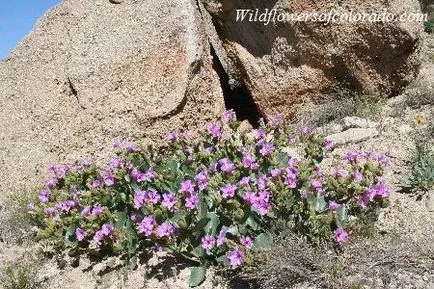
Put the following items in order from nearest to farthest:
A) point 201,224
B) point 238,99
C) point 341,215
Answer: point 201,224 → point 341,215 → point 238,99

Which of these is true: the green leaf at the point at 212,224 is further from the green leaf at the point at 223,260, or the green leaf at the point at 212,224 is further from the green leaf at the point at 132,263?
the green leaf at the point at 132,263

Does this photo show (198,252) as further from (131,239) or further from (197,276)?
(131,239)

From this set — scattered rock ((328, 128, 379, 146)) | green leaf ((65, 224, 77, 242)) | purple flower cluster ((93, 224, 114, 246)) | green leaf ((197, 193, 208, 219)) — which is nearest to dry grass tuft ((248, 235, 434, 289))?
green leaf ((197, 193, 208, 219))

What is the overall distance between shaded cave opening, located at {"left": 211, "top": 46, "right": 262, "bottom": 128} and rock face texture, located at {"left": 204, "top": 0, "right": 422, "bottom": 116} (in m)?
0.39

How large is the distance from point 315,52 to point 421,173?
255cm

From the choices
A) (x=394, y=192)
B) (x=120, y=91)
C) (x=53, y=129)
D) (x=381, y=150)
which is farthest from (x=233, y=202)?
(x=53, y=129)

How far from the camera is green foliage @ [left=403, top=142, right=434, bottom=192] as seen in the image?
4371mm

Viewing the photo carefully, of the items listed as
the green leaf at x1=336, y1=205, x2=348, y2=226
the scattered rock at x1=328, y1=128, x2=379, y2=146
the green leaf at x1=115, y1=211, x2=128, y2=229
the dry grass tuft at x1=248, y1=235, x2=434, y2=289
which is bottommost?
the dry grass tuft at x1=248, y1=235, x2=434, y2=289

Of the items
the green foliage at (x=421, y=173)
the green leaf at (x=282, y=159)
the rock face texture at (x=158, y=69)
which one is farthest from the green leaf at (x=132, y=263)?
the green foliage at (x=421, y=173)

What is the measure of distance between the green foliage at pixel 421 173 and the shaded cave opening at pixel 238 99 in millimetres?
2960

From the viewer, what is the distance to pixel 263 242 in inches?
146

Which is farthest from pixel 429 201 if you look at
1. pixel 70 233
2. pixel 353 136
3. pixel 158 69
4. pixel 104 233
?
pixel 158 69

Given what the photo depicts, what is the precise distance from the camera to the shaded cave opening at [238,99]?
7.45 meters

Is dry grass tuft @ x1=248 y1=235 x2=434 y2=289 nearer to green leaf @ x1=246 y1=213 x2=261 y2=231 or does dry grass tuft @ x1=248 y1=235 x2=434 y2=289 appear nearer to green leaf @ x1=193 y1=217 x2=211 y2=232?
green leaf @ x1=246 y1=213 x2=261 y2=231
